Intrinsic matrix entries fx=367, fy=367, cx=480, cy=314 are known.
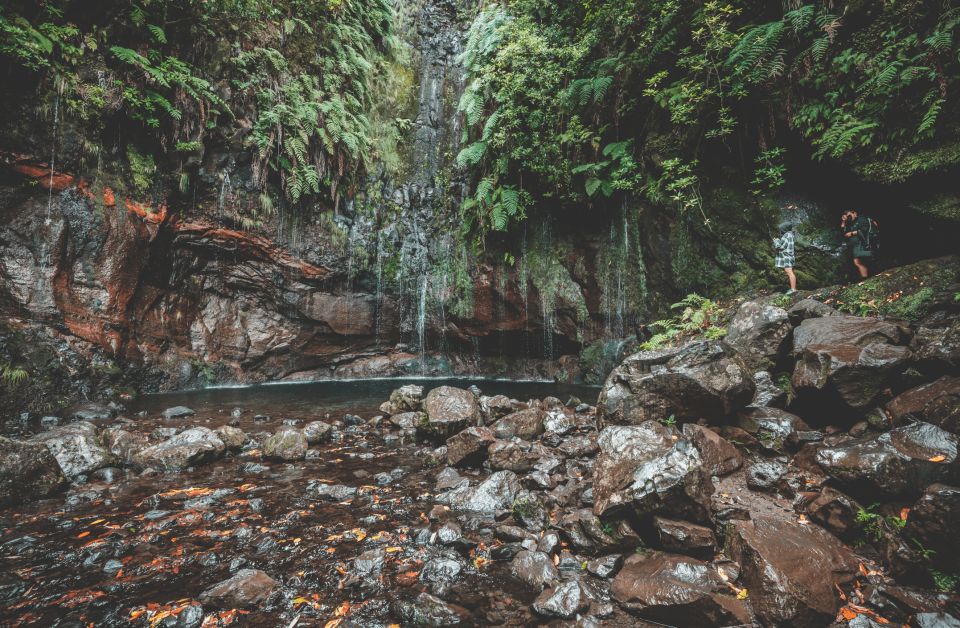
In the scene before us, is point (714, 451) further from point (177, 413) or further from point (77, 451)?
point (177, 413)

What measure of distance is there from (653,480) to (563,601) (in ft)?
3.26

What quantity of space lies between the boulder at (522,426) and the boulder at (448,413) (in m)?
0.44

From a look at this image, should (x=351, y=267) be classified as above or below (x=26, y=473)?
above

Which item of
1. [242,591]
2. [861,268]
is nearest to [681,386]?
[242,591]

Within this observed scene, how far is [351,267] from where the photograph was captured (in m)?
12.7

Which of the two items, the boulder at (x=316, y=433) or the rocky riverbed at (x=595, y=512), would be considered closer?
the rocky riverbed at (x=595, y=512)

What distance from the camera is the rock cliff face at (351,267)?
25.3 ft

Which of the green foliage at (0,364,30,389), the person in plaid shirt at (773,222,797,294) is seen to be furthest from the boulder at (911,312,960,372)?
the green foliage at (0,364,30,389)

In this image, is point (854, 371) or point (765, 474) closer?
point (765, 474)

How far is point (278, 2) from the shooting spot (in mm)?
10602

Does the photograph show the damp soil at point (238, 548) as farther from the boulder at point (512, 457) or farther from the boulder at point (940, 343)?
the boulder at point (940, 343)

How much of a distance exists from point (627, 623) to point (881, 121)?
7.12 m

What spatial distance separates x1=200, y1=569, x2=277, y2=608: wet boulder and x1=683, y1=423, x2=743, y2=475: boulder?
3504 millimetres

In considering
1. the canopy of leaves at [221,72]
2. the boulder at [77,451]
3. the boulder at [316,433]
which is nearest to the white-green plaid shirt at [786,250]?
the boulder at [316,433]
